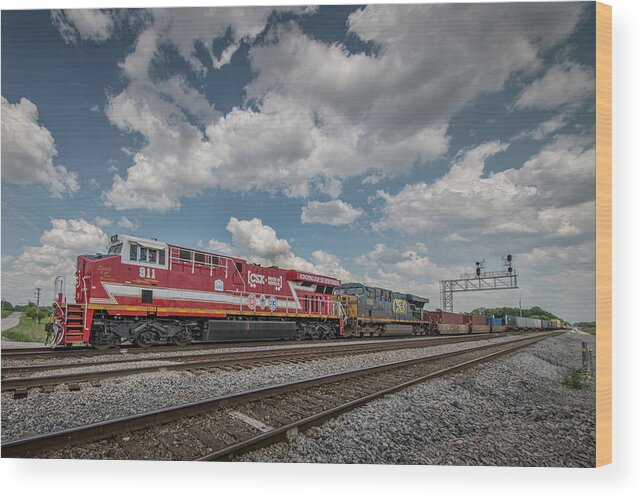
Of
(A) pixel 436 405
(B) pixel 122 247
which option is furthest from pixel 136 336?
(A) pixel 436 405

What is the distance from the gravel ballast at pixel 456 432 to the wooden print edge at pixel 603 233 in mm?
137

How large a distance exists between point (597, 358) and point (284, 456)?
3.29 metres

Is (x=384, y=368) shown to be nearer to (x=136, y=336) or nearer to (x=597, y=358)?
(x=597, y=358)

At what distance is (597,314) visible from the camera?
12.6 ft

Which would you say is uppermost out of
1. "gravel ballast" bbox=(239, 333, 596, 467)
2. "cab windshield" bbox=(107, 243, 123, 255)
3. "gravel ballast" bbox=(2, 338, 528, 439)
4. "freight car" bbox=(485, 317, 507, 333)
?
"cab windshield" bbox=(107, 243, 123, 255)

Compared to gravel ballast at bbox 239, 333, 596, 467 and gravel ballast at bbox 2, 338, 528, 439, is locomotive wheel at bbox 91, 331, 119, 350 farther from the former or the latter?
gravel ballast at bbox 239, 333, 596, 467

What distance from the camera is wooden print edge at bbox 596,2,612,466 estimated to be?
378cm

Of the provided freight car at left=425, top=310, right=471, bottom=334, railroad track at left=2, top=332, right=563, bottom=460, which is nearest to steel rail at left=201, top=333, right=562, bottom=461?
railroad track at left=2, top=332, right=563, bottom=460

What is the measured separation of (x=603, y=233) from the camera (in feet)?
12.7

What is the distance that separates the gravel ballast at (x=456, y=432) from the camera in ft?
10.9

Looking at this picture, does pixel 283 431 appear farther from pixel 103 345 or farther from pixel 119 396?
pixel 103 345

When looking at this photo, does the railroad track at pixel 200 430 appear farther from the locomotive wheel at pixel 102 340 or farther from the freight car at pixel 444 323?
the freight car at pixel 444 323

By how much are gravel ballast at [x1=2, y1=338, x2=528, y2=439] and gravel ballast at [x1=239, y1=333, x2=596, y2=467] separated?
1667 millimetres

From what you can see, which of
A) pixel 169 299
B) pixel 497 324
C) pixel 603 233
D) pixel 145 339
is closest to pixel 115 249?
pixel 169 299
